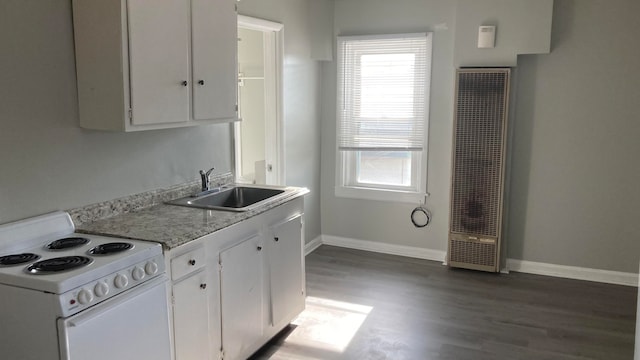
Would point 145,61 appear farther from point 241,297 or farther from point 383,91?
point 383,91

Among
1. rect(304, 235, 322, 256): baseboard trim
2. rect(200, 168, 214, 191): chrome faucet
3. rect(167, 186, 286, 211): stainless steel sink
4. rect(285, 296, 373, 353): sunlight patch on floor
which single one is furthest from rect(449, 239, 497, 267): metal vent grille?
rect(200, 168, 214, 191): chrome faucet

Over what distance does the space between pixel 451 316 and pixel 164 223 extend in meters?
2.21

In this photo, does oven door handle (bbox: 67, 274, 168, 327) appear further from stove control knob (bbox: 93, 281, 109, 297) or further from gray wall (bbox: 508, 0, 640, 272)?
gray wall (bbox: 508, 0, 640, 272)

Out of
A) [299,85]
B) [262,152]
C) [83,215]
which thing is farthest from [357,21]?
[83,215]

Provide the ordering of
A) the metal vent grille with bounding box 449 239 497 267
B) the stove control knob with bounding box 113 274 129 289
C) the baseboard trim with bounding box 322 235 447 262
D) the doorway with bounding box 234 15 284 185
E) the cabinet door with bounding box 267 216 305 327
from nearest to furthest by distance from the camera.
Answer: the stove control knob with bounding box 113 274 129 289, the cabinet door with bounding box 267 216 305 327, the doorway with bounding box 234 15 284 185, the metal vent grille with bounding box 449 239 497 267, the baseboard trim with bounding box 322 235 447 262

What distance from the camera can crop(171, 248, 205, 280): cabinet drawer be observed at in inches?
93.9

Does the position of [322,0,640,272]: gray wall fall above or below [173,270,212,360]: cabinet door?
above

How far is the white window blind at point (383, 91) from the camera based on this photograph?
4883mm

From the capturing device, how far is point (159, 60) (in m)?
2.61

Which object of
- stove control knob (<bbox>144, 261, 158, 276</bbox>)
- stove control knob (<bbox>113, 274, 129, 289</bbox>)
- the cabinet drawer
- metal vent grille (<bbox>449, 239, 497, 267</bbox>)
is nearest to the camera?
stove control knob (<bbox>113, 274, 129, 289</bbox>)

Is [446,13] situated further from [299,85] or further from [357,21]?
[299,85]

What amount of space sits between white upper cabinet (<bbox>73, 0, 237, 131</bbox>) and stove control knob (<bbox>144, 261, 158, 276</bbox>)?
0.69m

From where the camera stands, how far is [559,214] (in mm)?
4570

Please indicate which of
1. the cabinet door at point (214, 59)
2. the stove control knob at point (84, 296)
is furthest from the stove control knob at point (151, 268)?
the cabinet door at point (214, 59)
